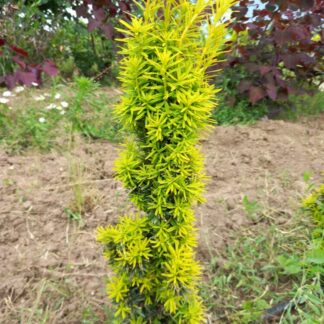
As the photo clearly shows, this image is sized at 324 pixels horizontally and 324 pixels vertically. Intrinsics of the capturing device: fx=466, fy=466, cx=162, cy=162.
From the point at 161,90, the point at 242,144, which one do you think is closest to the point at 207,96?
the point at 161,90

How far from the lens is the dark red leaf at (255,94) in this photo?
4016mm

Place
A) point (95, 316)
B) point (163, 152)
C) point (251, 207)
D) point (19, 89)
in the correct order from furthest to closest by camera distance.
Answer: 1. point (19, 89)
2. point (251, 207)
3. point (95, 316)
4. point (163, 152)

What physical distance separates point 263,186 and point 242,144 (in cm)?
73

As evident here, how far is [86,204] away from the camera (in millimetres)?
2617

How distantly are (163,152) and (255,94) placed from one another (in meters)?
2.73

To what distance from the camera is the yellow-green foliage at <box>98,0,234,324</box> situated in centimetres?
138

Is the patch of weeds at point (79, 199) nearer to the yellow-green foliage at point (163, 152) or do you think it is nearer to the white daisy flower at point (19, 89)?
the yellow-green foliage at point (163, 152)

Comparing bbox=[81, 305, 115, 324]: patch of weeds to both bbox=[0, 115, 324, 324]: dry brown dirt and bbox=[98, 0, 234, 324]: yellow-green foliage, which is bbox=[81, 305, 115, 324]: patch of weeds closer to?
bbox=[0, 115, 324, 324]: dry brown dirt

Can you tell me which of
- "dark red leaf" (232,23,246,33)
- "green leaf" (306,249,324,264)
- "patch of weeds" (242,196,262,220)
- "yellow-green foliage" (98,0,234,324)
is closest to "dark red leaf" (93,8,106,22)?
"dark red leaf" (232,23,246,33)

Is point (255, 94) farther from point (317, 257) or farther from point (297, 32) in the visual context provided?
point (317, 257)

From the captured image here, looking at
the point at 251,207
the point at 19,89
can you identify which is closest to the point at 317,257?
the point at 251,207

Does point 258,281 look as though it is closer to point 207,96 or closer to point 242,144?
point 207,96

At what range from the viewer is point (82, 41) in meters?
5.46

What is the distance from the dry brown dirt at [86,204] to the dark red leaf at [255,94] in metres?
0.32
